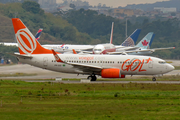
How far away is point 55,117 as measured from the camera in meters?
21.9

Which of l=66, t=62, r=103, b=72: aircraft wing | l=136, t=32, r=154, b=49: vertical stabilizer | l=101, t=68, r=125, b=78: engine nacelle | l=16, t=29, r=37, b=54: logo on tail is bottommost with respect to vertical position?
l=101, t=68, r=125, b=78: engine nacelle

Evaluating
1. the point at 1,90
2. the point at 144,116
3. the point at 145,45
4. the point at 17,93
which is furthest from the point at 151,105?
the point at 145,45

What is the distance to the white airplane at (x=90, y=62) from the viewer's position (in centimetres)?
4744

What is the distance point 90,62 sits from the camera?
48719 mm

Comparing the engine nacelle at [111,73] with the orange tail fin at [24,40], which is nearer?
the engine nacelle at [111,73]

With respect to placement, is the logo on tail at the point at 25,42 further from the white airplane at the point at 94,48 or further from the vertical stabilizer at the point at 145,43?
the vertical stabilizer at the point at 145,43

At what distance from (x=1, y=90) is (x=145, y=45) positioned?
250 ft

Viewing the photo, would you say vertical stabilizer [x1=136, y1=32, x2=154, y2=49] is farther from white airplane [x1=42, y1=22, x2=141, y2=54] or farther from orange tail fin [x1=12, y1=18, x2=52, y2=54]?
orange tail fin [x1=12, y1=18, x2=52, y2=54]

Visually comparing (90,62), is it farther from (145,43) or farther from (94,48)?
(145,43)

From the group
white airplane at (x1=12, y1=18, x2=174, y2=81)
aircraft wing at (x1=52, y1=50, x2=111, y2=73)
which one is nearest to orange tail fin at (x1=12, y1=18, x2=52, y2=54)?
white airplane at (x1=12, y1=18, x2=174, y2=81)

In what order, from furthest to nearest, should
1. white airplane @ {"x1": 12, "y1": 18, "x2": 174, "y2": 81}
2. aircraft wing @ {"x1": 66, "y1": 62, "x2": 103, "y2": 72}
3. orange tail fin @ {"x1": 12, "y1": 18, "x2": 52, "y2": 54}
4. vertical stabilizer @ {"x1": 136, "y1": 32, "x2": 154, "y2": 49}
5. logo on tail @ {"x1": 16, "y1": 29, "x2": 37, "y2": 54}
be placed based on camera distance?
vertical stabilizer @ {"x1": 136, "y1": 32, "x2": 154, "y2": 49} < logo on tail @ {"x1": 16, "y1": 29, "x2": 37, "y2": 54} < orange tail fin @ {"x1": 12, "y1": 18, "x2": 52, "y2": 54} < white airplane @ {"x1": 12, "y1": 18, "x2": 174, "y2": 81} < aircraft wing @ {"x1": 66, "y1": 62, "x2": 103, "y2": 72}

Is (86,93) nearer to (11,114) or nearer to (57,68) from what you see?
(11,114)

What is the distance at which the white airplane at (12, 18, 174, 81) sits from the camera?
47438mm

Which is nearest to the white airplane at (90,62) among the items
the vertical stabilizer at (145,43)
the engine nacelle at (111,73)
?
the engine nacelle at (111,73)
